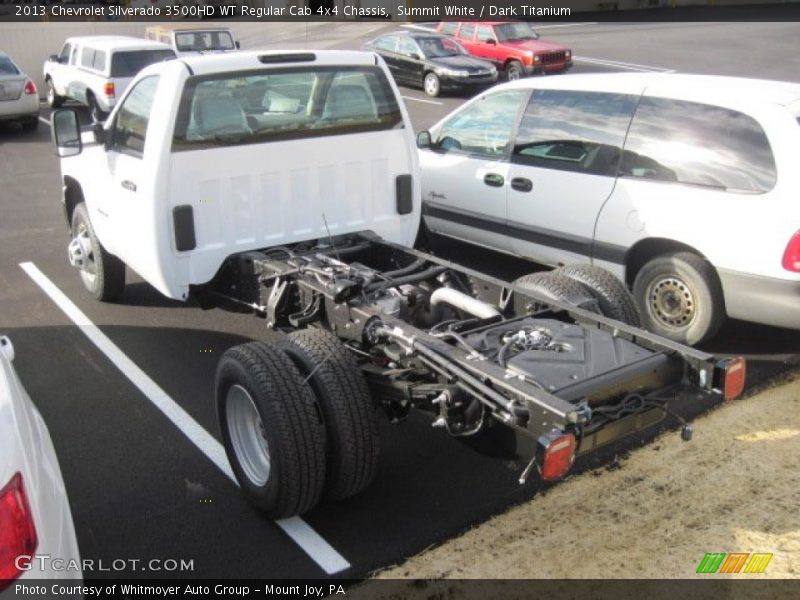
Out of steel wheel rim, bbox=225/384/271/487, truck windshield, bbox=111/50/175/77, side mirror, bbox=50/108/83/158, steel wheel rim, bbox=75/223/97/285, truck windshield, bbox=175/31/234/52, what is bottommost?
steel wheel rim, bbox=225/384/271/487

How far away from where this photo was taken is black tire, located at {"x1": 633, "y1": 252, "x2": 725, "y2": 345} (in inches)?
224

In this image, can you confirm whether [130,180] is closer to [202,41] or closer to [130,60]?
[130,60]

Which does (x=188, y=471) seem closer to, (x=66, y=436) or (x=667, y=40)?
(x=66, y=436)

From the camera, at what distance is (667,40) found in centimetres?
3222

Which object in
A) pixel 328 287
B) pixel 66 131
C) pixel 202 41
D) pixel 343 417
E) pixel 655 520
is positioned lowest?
pixel 655 520

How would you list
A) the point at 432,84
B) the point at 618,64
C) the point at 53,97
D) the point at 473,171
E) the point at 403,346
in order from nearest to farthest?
the point at 403,346 → the point at 473,171 → the point at 53,97 → the point at 432,84 → the point at 618,64

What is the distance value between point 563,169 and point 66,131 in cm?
370

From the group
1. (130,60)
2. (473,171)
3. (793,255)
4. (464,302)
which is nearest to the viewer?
(464,302)

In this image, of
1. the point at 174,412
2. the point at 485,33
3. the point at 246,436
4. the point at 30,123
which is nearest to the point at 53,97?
the point at 30,123

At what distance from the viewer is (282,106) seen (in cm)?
562

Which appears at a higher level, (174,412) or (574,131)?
(574,131)

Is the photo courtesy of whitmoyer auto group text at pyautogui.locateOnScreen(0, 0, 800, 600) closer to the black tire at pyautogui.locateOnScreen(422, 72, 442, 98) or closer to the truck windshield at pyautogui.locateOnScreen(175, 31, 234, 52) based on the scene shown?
the black tire at pyautogui.locateOnScreen(422, 72, 442, 98)

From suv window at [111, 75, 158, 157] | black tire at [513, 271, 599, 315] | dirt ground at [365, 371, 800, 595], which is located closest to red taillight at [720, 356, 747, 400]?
dirt ground at [365, 371, 800, 595]

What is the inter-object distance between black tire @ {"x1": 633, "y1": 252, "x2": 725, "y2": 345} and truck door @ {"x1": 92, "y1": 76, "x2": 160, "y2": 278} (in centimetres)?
333
